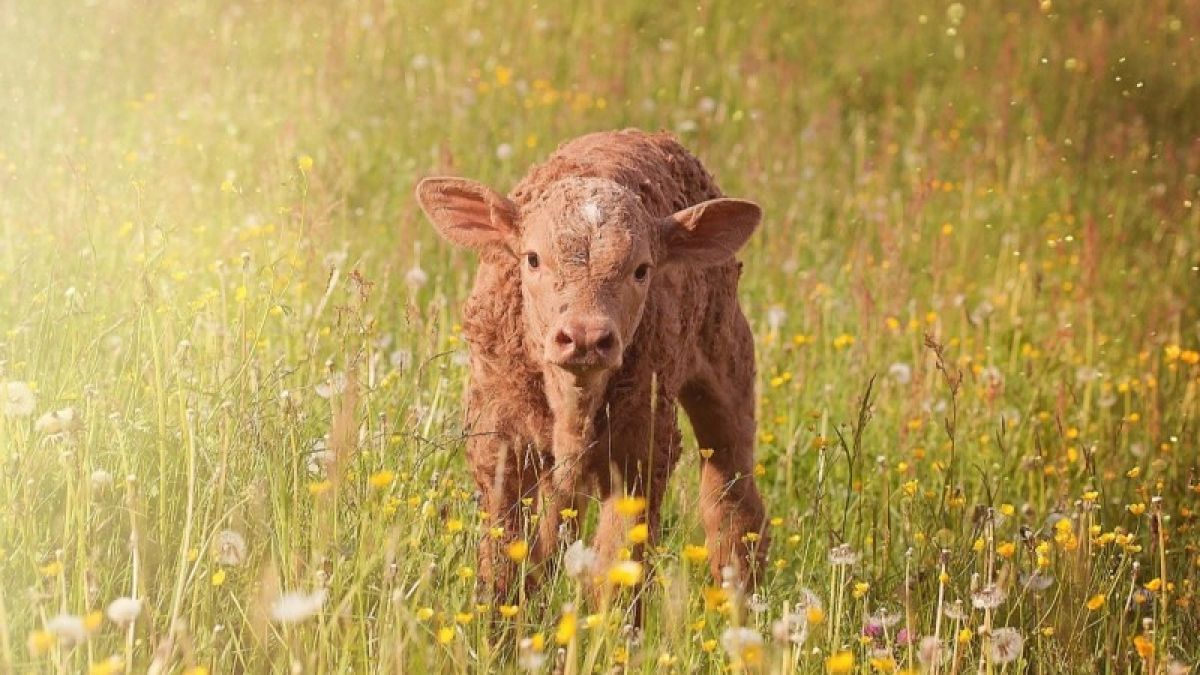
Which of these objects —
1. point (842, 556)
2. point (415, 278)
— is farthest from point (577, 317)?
point (415, 278)

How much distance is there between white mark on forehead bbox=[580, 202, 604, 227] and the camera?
13.3 feet

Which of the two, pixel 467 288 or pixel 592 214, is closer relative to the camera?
pixel 592 214

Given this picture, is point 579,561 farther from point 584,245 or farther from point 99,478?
point 584,245

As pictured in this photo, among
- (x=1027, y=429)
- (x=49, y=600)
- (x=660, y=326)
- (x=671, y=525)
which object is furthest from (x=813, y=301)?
(x=49, y=600)

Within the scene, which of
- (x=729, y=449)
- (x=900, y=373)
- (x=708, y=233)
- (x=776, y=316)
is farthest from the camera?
(x=776, y=316)

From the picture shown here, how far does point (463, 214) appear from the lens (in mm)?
4414

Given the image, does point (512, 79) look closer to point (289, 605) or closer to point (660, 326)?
point (660, 326)

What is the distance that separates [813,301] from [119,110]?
377 centimetres

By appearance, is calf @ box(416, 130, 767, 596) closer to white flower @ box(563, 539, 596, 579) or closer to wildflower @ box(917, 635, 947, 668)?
white flower @ box(563, 539, 596, 579)

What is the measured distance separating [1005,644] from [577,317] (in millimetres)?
1291

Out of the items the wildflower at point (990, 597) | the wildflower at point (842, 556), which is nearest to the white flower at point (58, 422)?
the wildflower at point (842, 556)

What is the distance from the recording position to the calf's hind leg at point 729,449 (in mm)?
5051

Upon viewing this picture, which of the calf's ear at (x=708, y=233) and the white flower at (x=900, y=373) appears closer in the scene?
the calf's ear at (x=708, y=233)

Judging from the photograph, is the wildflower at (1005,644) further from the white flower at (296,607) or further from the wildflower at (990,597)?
the white flower at (296,607)
